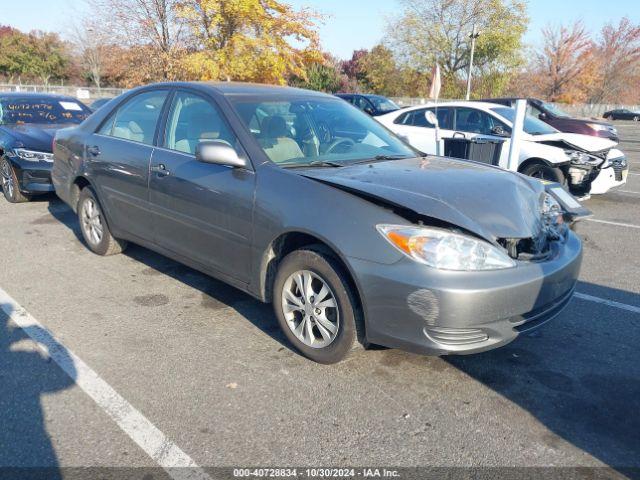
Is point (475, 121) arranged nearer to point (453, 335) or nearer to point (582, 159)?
point (582, 159)

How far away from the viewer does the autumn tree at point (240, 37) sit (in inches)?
624

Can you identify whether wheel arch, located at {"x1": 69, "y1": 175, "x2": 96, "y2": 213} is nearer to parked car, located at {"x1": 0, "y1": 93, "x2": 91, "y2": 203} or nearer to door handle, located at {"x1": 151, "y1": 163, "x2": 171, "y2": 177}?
door handle, located at {"x1": 151, "y1": 163, "x2": 171, "y2": 177}

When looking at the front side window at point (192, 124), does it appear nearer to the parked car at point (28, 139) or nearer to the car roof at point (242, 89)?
the car roof at point (242, 89)

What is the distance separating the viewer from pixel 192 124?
4.06 metres

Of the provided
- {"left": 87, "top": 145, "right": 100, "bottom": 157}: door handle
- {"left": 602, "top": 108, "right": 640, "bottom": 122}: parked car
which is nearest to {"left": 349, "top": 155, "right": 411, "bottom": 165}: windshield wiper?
{"left": 87, "top": 145, "right": 100, "bottom": 157}: door handle

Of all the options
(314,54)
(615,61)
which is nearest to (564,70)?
(615,61)

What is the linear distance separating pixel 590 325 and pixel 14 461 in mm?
3646

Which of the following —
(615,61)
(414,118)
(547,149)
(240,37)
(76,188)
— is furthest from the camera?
(615,61)

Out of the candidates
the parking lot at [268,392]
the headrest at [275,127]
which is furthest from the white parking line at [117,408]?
the headrest at [275,127]

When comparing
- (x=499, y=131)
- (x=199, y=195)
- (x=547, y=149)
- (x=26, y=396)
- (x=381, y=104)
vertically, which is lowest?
(x=26, y=396)

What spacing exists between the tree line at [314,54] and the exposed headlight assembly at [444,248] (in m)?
14.5

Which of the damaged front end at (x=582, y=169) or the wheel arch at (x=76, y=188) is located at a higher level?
the damaged front end at (x=582, y=169)

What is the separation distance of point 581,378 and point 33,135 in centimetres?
740

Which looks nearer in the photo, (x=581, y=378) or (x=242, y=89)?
(x=581, y=378)
